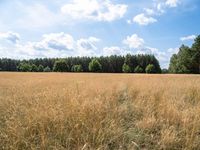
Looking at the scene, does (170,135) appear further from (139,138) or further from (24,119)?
(24,119)

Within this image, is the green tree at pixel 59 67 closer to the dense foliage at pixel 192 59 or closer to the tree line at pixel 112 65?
the tree line at pixel 112 65

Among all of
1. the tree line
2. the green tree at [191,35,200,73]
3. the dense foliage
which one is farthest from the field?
the tree line

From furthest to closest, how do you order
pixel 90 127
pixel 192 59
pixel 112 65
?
pixel 112 65 < pixel 192 59 < pixel 90 127

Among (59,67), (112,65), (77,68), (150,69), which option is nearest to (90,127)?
(150,69)

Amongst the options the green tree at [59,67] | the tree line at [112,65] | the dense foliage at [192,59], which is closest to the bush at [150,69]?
the tree line at [112,65]

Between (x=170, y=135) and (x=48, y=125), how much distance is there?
189 centimetres

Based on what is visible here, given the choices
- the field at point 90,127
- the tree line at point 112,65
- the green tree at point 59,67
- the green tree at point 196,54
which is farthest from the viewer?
the tree line at point 112,65

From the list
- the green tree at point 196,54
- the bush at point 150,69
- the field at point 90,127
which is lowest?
the field at point 90,127

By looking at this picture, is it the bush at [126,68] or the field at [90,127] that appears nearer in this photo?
the field at [90,127]

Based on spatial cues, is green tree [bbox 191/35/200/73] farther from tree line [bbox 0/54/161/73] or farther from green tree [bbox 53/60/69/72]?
green tree [bbox 53/60/69/72]

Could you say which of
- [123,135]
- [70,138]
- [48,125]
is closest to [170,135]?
[123,135]

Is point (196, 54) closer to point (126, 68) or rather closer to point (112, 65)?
point (126, 68)

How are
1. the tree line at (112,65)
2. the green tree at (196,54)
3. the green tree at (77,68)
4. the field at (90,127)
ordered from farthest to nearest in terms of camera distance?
the green tree at (77,68) < the tree line at (112,65) < the green tree at (196,54) < the field at (90,127)

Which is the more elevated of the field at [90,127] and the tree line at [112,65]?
the tree line at [112,65]
